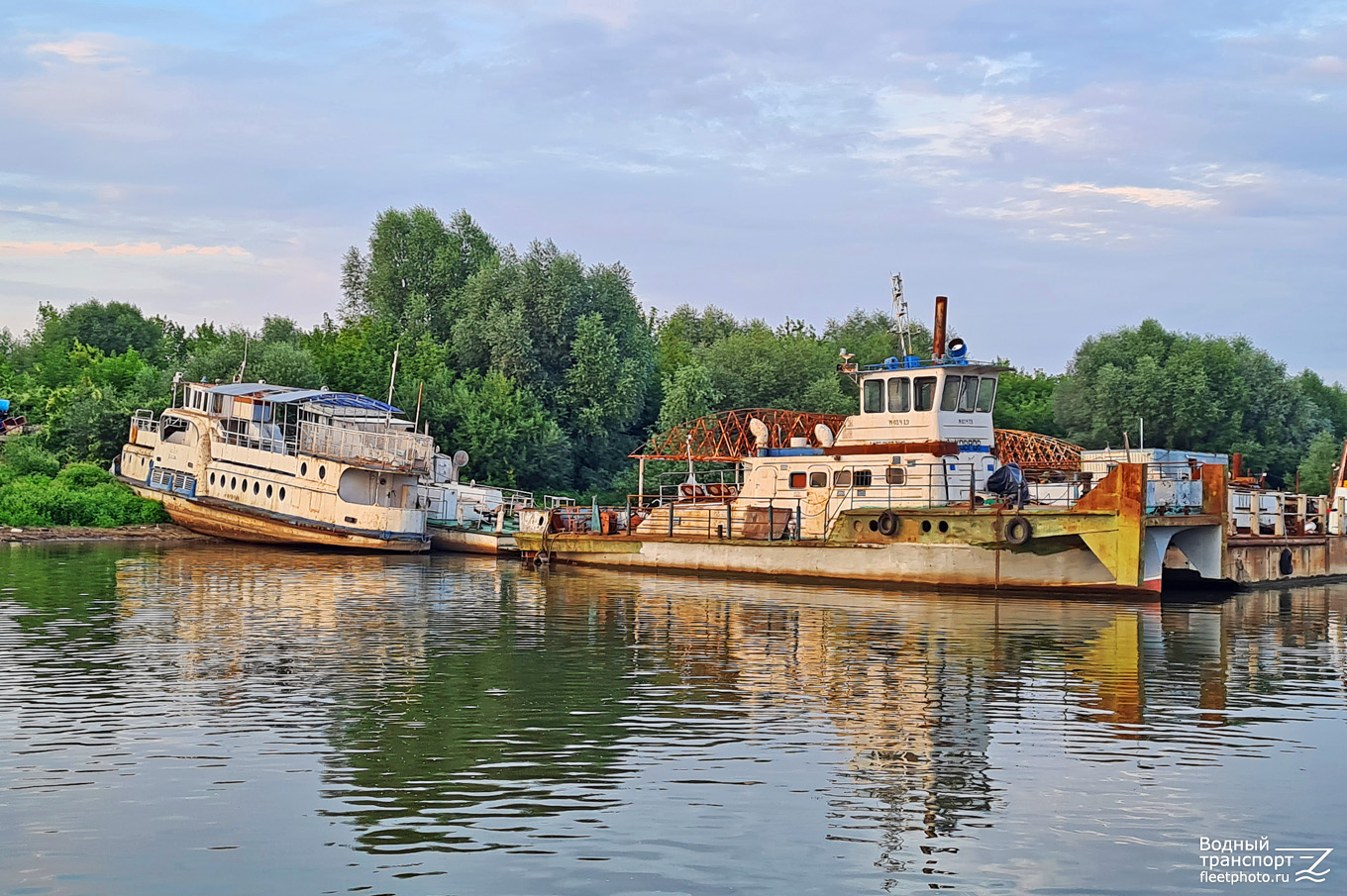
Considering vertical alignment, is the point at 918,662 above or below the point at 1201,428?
below

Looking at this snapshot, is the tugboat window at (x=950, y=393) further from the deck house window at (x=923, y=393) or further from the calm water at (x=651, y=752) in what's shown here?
the calm water at (x=651, y=752)

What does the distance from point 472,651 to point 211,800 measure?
10.9 meters

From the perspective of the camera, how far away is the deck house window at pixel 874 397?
39.6 meters

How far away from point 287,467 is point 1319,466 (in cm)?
5287

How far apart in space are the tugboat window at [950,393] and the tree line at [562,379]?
31928mm

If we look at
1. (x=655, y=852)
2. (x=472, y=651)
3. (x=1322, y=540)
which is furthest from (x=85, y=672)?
(x=1322, y=540)

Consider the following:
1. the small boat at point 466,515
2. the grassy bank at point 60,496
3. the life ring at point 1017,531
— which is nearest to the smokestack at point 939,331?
the life ring at point 1017,531

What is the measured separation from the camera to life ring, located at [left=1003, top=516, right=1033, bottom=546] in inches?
1364

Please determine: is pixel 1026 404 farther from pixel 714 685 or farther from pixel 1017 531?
pixel 714 685

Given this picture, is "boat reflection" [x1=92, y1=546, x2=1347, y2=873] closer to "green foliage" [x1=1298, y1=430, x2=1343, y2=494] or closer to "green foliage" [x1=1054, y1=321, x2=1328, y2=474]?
"green foliage" [x1=1298, y1=430, x2=1343, y2=494]

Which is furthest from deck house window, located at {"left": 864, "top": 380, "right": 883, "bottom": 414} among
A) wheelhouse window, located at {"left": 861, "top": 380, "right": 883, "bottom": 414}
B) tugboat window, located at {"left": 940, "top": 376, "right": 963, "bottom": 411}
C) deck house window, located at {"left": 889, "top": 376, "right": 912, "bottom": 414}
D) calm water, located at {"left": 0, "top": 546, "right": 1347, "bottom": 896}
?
calm water, located at {"left": 0, "top": 546, "right": 1347, "bottom": 896}

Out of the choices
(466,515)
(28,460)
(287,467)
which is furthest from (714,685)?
(28,460)

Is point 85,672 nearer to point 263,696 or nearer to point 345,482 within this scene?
point 263,696

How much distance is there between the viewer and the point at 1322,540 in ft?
151
